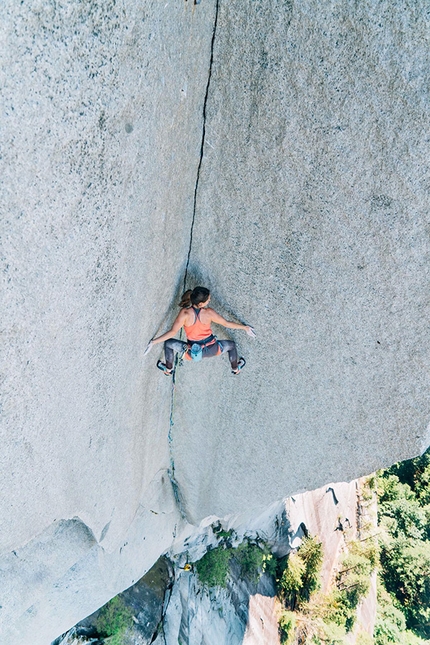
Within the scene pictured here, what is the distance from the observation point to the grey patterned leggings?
404 cm

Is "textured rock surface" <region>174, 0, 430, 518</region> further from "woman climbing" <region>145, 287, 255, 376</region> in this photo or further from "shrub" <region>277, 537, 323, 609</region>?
"shrub" <region>277, 537, 323, 609</region>

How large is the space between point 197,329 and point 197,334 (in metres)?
0.06

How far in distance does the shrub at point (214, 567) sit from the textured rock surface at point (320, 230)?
414 cm

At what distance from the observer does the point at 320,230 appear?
324cm

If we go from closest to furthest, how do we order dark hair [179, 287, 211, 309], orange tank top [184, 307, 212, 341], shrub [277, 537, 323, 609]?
dark hair [179, 287, 211, 309], orange tank top [184, 307, 212, 341], shrub [277, 537, 323, 609]

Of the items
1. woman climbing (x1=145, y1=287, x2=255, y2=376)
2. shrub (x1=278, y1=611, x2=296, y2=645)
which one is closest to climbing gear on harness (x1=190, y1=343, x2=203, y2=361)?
woman climbing (x1=145, y1=287, x2=255, y2=376)

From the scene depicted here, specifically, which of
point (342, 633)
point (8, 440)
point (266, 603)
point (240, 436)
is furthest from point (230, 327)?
point (342, 633)

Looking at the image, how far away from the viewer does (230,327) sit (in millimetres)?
3986

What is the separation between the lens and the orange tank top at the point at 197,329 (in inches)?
149

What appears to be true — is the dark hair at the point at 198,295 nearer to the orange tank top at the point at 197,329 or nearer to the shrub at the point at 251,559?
the orange tank top at the point at 197,329

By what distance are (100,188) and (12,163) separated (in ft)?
1.89

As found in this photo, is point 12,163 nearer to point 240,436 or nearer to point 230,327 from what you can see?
point 230,327

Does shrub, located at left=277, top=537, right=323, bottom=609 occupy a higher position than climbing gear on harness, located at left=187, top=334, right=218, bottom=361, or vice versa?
climbing gear on harness, located at left=187, top=334, right=218, bottom=361

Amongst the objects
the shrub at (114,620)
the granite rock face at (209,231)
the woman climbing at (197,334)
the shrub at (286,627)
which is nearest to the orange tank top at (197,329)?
the woman climbing at (197,334)
